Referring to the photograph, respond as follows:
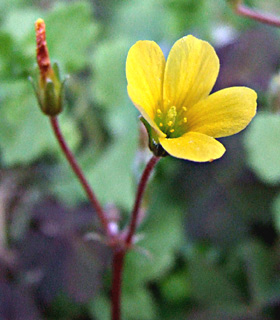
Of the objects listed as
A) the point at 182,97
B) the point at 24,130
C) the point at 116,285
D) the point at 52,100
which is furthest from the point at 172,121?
the point at 24,130

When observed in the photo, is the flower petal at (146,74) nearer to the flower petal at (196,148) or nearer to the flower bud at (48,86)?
the flower petal at (196,148)

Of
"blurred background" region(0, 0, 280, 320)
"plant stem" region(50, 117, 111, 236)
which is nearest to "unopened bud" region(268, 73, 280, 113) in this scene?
"blurred background" region(0, 0, 280, 320)

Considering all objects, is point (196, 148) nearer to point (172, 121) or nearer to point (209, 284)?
point (172, 121)

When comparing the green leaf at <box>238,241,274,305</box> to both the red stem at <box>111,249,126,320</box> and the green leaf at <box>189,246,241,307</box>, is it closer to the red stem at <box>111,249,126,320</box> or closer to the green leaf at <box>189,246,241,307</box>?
the green leaf at <box>189,246,241,307</box>

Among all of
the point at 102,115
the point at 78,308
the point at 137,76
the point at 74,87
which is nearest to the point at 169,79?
the point at 137,76

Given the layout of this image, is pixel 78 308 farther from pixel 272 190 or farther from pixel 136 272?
pixel 272 190

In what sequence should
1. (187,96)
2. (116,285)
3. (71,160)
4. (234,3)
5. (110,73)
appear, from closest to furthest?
(187,96) → (71,160) → (116,285) → (234,3) → (110,73)
